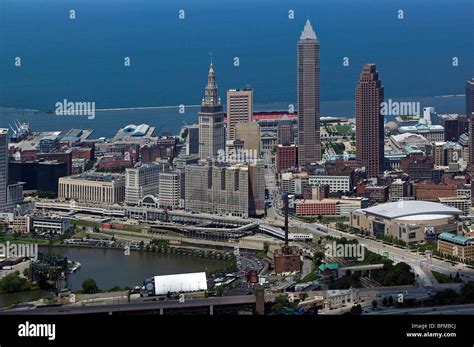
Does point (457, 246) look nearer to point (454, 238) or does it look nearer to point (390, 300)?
point (454, 238)

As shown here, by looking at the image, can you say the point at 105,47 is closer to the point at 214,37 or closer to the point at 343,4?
the point at 214,37

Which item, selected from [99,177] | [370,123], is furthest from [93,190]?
[370,123]

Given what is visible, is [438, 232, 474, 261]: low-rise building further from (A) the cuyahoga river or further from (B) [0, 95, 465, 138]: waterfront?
(B) [0, 95, 465, 138]: waterfront

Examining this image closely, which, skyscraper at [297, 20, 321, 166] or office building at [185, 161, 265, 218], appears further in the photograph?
skyscraper at [297, 20, 321, 166]

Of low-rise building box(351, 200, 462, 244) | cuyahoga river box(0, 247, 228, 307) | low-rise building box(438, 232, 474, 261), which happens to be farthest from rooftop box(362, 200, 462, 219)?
cuyahoga river box(0, 247, 228, 307)

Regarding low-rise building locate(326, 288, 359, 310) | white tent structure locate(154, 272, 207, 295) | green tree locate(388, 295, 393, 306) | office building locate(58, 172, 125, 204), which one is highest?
office building locate(58, 172, 125, 204)

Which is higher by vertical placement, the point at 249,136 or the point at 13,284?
the point at 249,136
